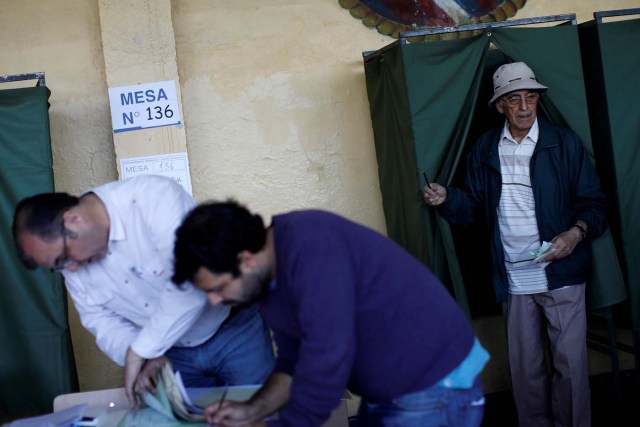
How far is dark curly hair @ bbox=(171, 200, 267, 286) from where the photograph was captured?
1562mm

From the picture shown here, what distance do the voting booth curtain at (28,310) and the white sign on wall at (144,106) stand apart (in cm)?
40

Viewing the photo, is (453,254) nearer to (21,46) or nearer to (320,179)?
(320,179)

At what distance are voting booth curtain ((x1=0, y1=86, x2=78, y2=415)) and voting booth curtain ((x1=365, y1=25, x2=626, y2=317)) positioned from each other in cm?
167

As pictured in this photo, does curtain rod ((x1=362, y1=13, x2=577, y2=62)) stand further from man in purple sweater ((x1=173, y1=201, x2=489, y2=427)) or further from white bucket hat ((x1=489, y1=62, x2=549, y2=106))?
man in purple sweater ((x1=173, y1=201, x2=489, y2=427))

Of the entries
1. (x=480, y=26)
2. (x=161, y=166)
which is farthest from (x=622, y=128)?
(x=161, y=166)

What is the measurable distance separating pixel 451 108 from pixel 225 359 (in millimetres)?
1690

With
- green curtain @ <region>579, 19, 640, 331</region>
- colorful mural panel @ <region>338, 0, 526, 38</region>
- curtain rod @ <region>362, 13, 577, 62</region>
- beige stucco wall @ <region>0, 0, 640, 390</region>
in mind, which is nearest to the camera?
curtain rod @ <region>362, 13, 577, 62</region>

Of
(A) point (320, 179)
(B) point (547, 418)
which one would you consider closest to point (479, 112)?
(A) point (320, 179)

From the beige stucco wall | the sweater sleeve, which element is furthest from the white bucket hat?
the sweater sleeve

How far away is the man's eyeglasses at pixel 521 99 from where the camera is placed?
333 centimetres

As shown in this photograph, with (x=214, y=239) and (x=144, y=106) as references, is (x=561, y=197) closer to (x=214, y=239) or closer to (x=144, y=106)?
(x=144, y=106)

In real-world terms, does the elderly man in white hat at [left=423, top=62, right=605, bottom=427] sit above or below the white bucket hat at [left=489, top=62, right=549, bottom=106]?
below

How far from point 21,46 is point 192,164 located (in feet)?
3.54

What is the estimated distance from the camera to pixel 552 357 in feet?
11.5
